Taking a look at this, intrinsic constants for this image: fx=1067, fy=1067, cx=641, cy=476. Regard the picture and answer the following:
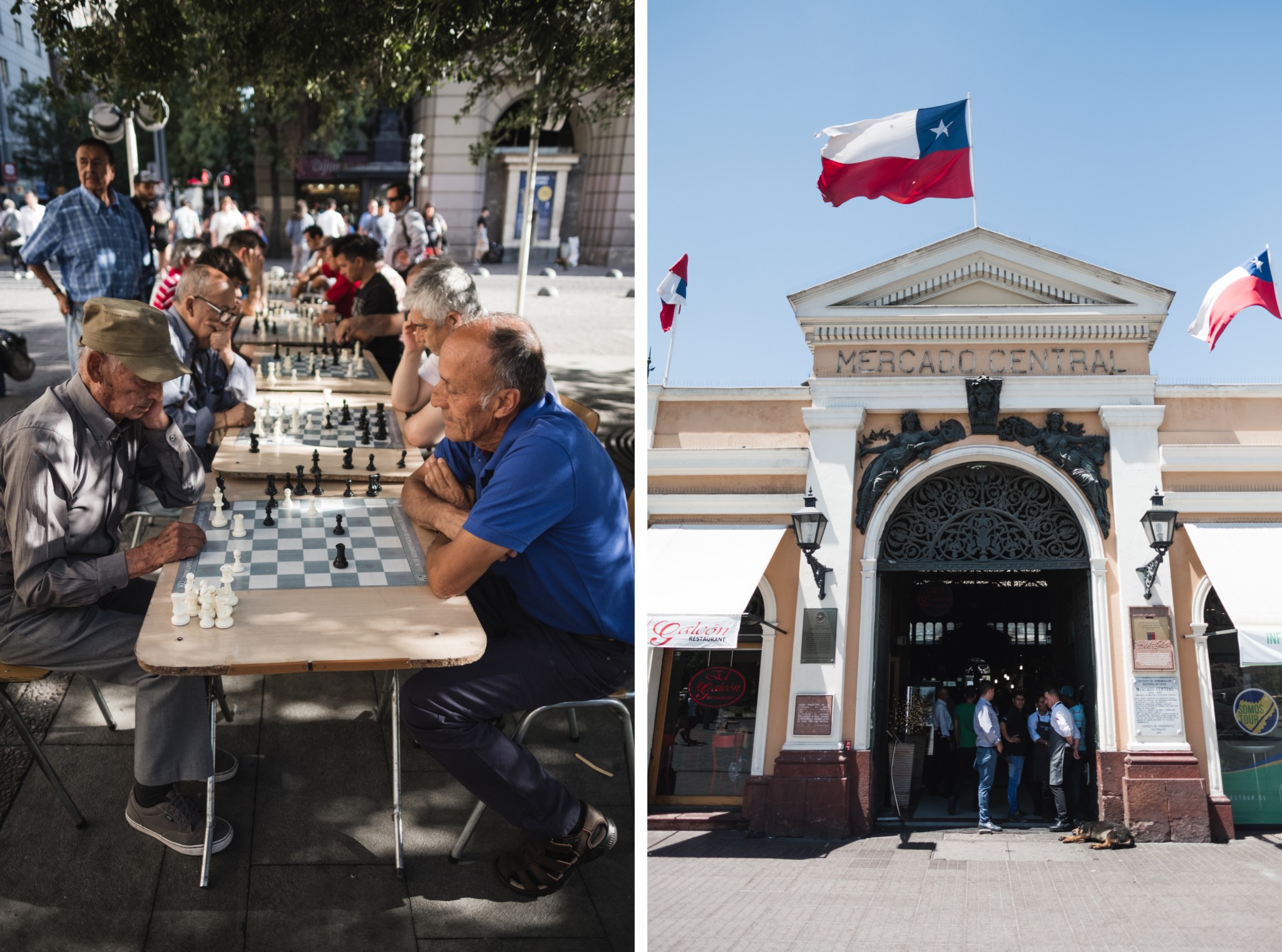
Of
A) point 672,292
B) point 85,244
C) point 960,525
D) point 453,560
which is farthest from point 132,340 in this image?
point 960,525

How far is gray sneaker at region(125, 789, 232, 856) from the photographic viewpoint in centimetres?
232

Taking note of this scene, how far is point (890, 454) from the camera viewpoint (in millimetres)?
4078

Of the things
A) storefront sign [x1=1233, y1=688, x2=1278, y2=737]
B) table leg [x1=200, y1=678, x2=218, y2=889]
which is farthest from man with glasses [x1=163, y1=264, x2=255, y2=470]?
storefront sign [x1=1233, y1=688, x2=1278, y2=737]

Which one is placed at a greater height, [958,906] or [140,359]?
[140,359]

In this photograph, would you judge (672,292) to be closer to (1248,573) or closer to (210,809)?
(210,809)

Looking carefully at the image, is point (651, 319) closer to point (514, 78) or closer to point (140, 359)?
point (140, 359)

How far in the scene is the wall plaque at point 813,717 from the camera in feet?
11.6

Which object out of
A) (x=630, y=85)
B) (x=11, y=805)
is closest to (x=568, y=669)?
(x=11, y=805)

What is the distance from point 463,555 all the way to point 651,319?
114 cm

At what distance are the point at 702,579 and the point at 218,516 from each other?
1.48 m

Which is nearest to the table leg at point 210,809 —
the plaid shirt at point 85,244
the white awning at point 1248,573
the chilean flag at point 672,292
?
the chilean flag at point 672,292

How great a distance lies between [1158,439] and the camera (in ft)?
13.4

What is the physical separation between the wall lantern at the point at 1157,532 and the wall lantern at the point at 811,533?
1.26m

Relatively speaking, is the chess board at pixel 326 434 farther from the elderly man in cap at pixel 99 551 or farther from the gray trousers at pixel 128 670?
the gray trousers at pixel 128 670
